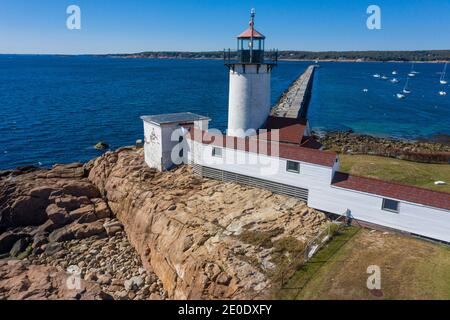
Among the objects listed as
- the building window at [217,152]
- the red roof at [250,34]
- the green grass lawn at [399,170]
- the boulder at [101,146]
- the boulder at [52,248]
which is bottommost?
the boulder at [52,248]

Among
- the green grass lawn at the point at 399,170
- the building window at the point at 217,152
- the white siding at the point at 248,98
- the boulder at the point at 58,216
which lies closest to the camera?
the building window at the point at 217,152

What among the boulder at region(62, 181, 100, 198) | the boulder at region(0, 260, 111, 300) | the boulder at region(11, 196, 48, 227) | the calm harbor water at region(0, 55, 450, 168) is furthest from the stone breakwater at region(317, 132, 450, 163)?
the boulder at region(11, 196, 48, 227)

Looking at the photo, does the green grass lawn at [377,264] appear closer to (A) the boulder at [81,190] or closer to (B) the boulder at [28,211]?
(A) the boulder at [81,190]

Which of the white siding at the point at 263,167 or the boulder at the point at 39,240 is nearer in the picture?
the white siding at the point at 263,167

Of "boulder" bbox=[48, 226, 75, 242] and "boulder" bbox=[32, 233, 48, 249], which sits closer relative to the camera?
"boulder" bbox=[32, 233, 48, 249]

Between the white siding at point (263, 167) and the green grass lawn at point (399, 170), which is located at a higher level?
the white siding at point (263, 167)

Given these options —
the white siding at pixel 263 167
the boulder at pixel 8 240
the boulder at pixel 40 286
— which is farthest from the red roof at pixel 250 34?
the boulder at pixel 8 240

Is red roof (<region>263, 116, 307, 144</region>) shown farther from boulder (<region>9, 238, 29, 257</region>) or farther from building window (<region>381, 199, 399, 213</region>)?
boulder (<region>9, 238, 29, 257</region>)
